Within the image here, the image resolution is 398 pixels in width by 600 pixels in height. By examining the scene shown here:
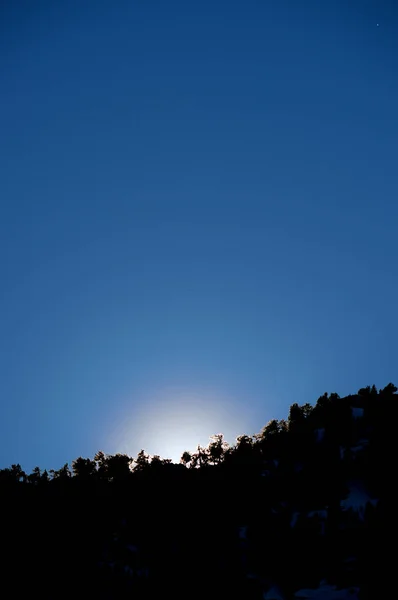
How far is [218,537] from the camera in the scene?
1704 inches

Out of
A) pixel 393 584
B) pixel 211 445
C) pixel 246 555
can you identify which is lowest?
pixel 393 584

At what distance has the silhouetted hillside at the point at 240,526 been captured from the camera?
108 feet

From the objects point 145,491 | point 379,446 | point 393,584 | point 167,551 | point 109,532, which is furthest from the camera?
point 145,491

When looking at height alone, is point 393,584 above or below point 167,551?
below

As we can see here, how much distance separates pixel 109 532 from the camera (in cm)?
5647

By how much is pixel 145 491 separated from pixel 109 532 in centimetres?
681

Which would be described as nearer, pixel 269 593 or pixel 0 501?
pixel 269 593

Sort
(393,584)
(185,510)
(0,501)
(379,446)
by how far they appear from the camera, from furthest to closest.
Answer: (0,501)
(185,510)
(379,446)
(393,584)

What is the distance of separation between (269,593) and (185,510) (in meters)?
18.8

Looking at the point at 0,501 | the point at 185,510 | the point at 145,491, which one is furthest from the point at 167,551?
the point at 0,501

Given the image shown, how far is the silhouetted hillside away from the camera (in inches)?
1299

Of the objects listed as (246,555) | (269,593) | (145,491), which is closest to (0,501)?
(145,491)

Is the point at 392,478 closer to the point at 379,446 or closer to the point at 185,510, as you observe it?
the point at 379,446

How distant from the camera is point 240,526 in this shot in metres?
42.5
